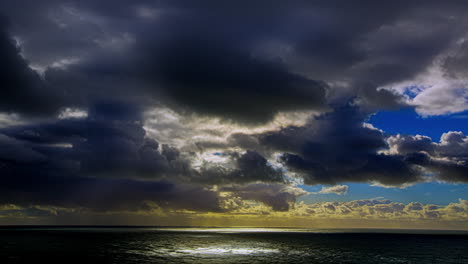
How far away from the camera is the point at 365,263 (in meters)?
80.8

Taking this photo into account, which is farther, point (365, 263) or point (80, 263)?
point (365, 263)

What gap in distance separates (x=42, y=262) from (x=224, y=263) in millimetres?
38430

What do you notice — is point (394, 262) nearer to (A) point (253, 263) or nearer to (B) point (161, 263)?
(A) point (253, 263)

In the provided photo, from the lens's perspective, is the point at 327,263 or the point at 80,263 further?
the point at 327,263

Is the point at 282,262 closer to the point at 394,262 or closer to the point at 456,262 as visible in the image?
the point at 394,262

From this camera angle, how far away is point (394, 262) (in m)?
85.6

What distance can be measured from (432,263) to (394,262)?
9.19m

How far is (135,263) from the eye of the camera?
7344 cm

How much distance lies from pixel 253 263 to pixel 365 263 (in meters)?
26.8

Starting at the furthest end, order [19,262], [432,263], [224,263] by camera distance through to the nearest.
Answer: [432,263] < [224,263] < [19,262]

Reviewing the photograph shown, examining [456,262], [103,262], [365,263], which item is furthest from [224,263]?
[456,262]

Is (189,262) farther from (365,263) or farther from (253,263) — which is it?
(365,263)

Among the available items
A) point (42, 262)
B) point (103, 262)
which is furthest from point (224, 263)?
point (42, 262)

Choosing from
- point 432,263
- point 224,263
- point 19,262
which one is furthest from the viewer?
point 432,263
